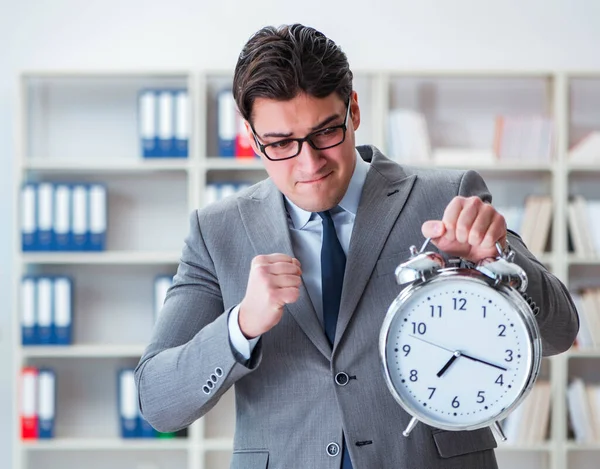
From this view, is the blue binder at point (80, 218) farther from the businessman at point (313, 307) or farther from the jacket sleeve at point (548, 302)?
the jacket sleeve at point (548, 302)

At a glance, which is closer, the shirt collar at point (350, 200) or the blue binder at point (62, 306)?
the shirt collar at point (350, 200)

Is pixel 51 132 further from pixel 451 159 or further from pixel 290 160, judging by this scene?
pixel 290 160

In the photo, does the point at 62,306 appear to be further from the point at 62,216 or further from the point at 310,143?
the point at 310,143

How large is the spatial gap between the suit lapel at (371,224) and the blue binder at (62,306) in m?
2.63

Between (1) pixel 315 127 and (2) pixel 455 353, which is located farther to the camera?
(1) pixel 315 127

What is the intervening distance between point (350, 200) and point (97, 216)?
2.59 meters

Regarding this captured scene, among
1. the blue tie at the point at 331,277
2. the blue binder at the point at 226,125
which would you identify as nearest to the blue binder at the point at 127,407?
the blue binder at the point at 226,125

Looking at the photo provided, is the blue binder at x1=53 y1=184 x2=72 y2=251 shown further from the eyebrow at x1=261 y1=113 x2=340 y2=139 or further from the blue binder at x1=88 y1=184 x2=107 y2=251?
the eyebrow at x1=261 y1=113 x2=340 y2=139

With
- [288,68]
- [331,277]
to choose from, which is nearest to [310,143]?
[288,68]

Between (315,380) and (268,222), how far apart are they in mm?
279

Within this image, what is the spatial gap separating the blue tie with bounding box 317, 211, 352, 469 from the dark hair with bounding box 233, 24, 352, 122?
23 cm

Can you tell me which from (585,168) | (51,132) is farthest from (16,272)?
(585,168)

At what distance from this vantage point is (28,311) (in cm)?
384

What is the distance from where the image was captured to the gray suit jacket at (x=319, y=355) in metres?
1.33
